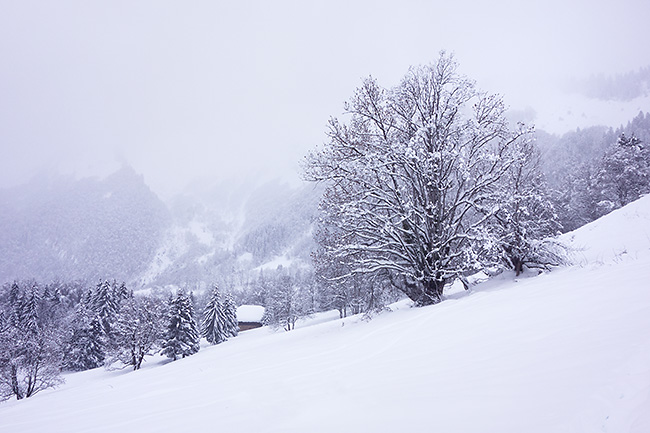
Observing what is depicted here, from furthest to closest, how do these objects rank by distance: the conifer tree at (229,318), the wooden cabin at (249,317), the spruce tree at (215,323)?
1. the wooden cabin at (249,317)
2. the conifer tree at (229,318)
3. the spruce tree at (215,323)

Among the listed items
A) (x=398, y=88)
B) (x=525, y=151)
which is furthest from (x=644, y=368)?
(x=525, y=151)

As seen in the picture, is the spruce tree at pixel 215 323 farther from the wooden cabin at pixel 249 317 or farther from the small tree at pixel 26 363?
the small tree at pixel 26 363

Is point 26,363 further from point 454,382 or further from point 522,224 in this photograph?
point 522,224

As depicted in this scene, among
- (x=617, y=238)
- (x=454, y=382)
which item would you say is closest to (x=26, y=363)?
(x=454, y=382)

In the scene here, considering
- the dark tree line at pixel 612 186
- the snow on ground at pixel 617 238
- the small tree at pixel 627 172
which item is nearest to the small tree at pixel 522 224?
the snow on ground at pixel 617 238

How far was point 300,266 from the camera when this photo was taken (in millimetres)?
190125

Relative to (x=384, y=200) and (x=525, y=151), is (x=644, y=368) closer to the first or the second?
(x=384, y=200)

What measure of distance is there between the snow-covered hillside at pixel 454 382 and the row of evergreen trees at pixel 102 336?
115ft

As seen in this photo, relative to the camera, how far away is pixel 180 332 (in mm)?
41812

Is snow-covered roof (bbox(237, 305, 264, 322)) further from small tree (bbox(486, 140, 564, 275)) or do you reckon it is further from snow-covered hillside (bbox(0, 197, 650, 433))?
snow-covered hillside (bbox(0, 197, 650, 433))

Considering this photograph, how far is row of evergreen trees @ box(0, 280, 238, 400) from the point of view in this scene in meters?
29.9

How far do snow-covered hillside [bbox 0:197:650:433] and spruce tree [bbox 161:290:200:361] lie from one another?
40.7 m

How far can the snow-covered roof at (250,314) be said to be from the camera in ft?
268

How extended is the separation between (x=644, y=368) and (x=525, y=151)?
1053cm
